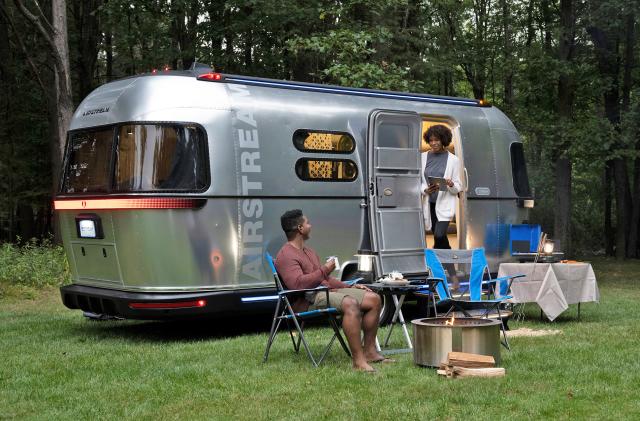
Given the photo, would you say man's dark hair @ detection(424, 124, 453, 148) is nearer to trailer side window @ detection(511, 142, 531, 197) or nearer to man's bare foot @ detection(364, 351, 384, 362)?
trailer side window @ detection(511, 142, 531, 197)

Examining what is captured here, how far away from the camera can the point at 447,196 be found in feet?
33.1

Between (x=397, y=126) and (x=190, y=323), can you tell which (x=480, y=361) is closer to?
(x=397, y=126)

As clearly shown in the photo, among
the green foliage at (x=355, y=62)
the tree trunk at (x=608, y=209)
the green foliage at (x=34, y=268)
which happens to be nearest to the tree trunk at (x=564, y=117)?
the green foliage at (x=355, y=62)

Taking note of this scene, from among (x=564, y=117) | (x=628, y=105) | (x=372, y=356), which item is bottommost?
(x=372, y=356)

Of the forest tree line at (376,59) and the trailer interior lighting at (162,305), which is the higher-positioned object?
the forest tree line at (376,59)

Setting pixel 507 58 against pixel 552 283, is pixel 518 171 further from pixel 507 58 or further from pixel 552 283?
pixel 507 58

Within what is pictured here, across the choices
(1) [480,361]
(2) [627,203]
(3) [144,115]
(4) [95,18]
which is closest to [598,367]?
(1) [480,361]

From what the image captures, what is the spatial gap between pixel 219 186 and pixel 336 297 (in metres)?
2.14

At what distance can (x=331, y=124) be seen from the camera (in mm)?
9438

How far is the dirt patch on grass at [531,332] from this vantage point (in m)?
8.58

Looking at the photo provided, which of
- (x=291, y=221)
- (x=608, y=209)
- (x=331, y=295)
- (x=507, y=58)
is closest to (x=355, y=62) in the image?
(x=507, y=58)

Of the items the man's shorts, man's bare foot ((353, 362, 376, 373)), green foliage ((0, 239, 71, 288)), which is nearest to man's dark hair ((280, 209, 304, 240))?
the man's shorts

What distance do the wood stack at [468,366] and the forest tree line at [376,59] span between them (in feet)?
26.1

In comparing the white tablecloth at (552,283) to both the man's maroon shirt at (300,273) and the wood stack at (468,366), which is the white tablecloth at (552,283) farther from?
the wood stack at (468,366)
